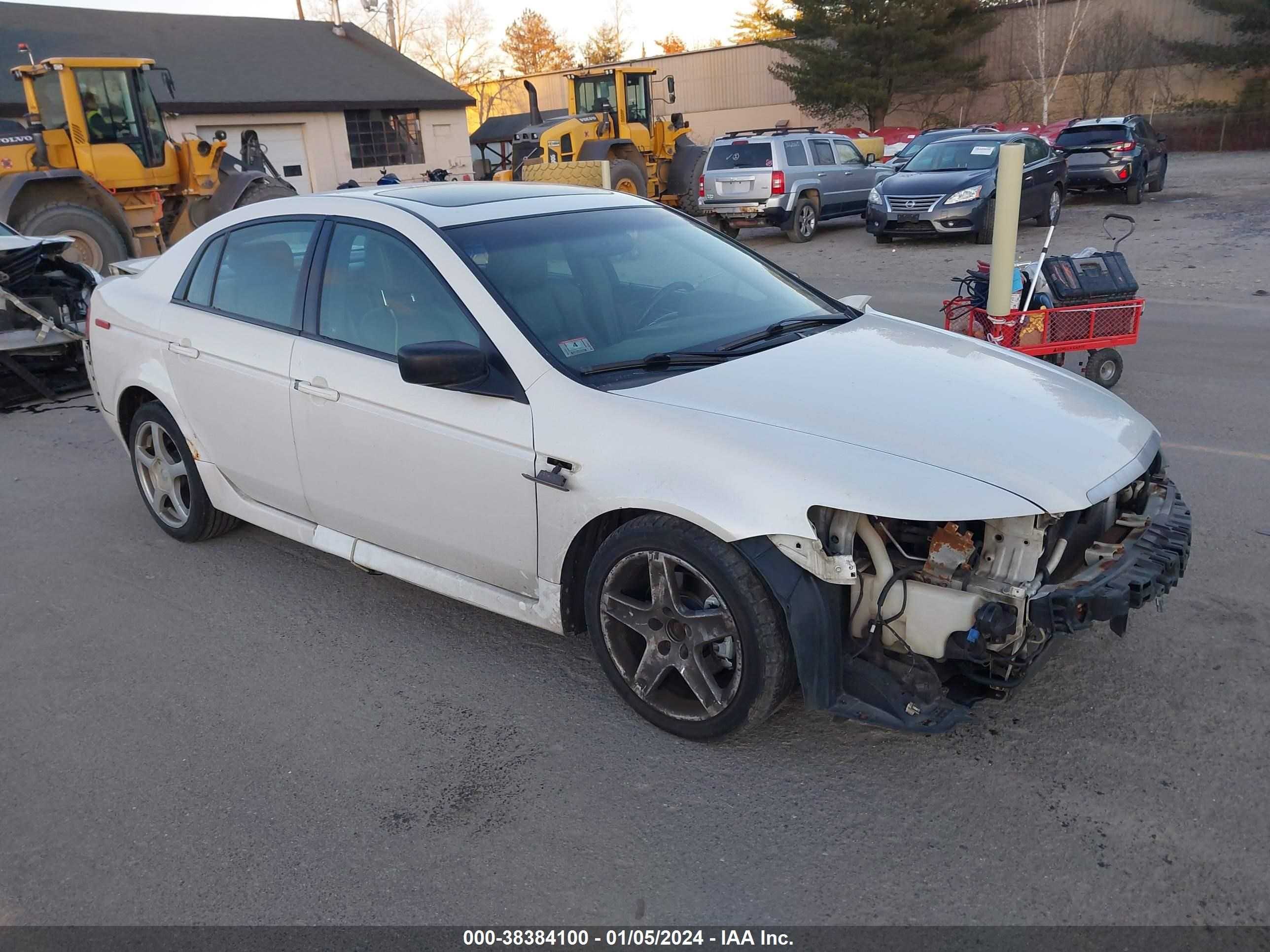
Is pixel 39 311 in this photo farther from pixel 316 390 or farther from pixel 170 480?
pixel 316 390

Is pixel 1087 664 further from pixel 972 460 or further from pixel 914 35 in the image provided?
pixel 914 35

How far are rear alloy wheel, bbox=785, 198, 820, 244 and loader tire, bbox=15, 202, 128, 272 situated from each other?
10976mm

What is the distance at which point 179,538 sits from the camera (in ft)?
17.3

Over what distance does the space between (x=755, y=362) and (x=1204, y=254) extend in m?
12.9

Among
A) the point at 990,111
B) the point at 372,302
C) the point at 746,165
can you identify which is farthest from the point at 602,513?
the point at 990,111

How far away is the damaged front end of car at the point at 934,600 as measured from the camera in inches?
116

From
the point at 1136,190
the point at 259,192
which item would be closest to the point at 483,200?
the point at 259,192

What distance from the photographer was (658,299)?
4070 mm

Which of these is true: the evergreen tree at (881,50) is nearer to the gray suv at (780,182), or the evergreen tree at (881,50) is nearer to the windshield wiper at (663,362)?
the gray suv at (780,182)

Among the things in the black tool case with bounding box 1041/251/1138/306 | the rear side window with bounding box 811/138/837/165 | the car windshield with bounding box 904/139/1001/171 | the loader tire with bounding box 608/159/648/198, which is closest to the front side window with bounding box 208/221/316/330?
the black tool case with bounding box 1041/251/1138/306

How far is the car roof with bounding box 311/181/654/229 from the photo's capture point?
4070mm

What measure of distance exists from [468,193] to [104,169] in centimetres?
1385
